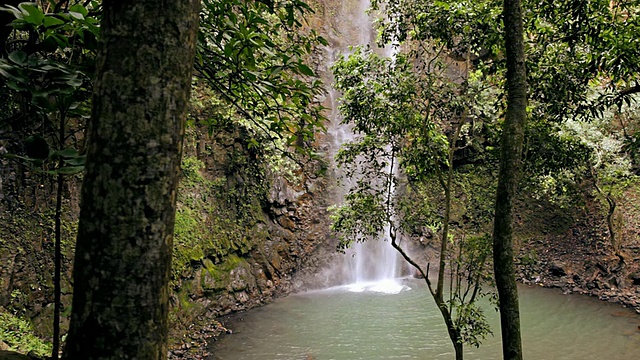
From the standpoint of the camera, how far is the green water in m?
6.74

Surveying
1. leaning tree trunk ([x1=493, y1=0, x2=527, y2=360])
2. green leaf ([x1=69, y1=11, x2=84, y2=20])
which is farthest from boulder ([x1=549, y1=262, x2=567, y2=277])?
green leaf ([x1=69, y1=11, x2=84, y2=20])

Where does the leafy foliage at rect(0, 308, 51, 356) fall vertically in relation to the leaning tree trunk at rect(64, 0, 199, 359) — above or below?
below

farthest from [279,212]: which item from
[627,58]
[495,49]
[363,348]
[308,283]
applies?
[627,58]

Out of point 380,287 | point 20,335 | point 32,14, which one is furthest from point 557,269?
point 32,14

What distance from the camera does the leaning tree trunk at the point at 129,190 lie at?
2.89ft

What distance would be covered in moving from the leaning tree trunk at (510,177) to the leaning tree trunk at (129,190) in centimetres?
273

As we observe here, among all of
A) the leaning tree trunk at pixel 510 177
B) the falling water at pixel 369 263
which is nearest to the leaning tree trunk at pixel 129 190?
the leaning tree trunk at pixel 510 177

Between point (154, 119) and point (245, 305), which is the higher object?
point (154, 119)

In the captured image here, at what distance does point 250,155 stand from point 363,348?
5.34 metres

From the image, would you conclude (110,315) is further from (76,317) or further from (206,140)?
(206,140)

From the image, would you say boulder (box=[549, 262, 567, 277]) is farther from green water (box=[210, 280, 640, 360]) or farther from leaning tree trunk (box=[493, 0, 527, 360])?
leaning tree trunk (box=[493, 0, 527, 360])

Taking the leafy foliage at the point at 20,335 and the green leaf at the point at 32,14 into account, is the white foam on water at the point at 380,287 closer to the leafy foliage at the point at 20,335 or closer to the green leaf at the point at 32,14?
the leafy foliage at the point at 20,335

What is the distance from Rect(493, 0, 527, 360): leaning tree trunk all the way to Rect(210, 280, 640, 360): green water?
13.5 feet

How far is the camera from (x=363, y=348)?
6.99 metres
